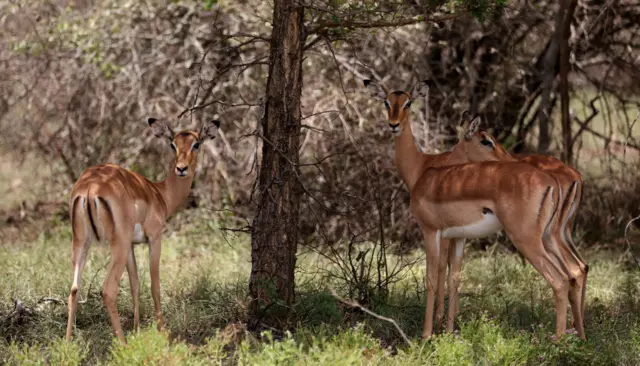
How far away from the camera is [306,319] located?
18.2 ft

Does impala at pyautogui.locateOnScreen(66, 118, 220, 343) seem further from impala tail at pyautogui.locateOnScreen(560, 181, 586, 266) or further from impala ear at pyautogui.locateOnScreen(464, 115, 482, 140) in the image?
impala tail at pyautogui.locateOnScreen(560, 181, 586, 266)

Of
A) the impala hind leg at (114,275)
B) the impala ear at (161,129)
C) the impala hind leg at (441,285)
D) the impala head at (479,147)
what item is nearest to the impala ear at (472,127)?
the impala head at (479,147)

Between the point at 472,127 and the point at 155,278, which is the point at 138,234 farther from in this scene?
the point at 472,127

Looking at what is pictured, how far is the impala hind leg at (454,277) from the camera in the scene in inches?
222

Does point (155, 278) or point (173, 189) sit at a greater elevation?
point (173, 189)

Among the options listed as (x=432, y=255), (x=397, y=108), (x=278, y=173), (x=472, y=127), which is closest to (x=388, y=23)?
(x=278, y=173)

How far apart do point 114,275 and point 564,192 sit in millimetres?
2952

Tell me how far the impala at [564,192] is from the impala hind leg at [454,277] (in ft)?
2.17

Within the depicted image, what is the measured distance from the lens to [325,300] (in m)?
5.68

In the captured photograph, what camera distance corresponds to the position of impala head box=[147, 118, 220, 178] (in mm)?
5875

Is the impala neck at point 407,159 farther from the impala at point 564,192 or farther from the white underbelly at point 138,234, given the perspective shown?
the white underbelly at point 138,234

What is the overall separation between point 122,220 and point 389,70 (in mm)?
4583

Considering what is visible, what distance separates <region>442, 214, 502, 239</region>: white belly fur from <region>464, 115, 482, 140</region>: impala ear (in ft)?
3.75

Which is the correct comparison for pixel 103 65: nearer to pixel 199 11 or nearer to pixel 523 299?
pixel 199 11
